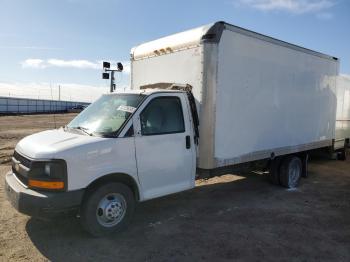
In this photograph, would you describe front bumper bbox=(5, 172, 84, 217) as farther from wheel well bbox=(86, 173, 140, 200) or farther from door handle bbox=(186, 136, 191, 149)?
door handle bbox=(186, 136, 191, 149)

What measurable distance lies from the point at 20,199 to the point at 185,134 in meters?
2.67

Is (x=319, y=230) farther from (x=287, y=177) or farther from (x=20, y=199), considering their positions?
(x=20, y=199)

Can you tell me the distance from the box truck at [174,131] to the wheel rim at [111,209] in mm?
15

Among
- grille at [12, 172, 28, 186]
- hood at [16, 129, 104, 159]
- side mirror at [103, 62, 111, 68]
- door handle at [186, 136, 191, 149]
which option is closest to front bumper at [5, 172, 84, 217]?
grille at [12, 172, 28, 186]

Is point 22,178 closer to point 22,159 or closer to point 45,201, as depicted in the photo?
point 22,159

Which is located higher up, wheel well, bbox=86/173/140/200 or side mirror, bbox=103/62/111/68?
side mirror, bbox=103/62/111/68

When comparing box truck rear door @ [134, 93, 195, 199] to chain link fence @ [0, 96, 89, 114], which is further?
chain link fence @ [0, 96, 89, 114]

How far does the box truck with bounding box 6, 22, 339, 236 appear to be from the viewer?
189 inches

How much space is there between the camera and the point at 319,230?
5754 mm

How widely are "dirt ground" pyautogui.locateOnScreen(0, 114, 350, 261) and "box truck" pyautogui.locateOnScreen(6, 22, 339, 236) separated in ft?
1.53

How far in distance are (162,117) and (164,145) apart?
449mm

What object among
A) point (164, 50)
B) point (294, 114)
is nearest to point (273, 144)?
point (294, 114)

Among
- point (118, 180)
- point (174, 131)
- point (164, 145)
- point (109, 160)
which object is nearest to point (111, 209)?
point (118, 180)

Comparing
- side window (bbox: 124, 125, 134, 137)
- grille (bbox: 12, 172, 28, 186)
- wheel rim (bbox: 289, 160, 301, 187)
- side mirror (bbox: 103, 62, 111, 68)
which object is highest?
side mirror (bbox: 103, 62, 111, 68)
